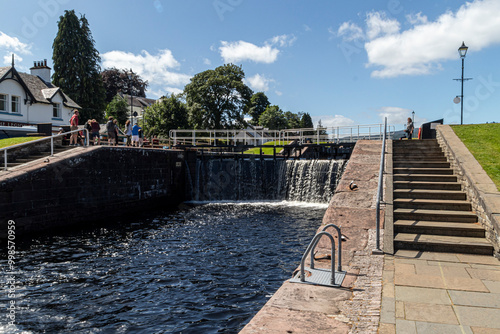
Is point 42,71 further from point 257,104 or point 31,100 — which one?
point 257,104

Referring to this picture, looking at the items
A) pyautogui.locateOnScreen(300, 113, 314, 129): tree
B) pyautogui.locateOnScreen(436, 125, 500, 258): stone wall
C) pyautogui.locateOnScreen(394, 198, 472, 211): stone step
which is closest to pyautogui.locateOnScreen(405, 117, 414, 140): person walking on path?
pyautogui.locateOnScreen(436, 125, 500, 258): stone wall

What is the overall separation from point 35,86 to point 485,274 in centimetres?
3876

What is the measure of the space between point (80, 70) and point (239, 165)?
38.3 meters

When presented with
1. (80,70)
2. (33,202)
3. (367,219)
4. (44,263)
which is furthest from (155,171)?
(80,70)

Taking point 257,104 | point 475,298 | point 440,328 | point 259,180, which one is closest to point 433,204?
point 475,298

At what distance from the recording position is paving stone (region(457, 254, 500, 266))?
5914 millimetres

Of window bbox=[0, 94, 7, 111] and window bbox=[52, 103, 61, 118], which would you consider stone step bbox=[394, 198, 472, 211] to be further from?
window bbox=[52, 103, 61, 118]

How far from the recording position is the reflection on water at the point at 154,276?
602 centimetres

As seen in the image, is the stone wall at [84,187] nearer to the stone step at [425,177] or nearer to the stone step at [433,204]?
the stone step at [433,204]

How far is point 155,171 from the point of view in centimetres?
1981

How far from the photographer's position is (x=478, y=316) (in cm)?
407

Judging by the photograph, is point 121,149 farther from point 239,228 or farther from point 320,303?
point 320,303

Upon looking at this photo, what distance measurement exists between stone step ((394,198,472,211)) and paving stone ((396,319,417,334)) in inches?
184

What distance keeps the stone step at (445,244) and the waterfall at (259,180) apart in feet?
44.6
